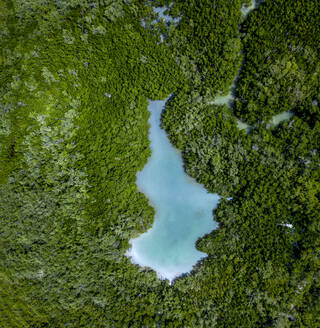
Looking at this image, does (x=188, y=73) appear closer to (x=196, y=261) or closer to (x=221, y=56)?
(x=221, y=56)

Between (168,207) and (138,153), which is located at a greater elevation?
(138,153)

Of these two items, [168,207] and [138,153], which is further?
[168,207]

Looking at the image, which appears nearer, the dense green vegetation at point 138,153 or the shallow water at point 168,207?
the dense green vegetation at point 138,153

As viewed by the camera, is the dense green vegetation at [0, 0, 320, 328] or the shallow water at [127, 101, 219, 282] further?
the shallow water at [127, 101, 219, 282]

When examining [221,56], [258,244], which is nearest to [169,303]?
[258,244]
